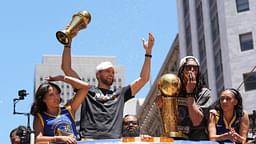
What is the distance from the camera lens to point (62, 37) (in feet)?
21.7

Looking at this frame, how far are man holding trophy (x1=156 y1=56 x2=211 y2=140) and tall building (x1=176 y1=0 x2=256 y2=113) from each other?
29.4 metres

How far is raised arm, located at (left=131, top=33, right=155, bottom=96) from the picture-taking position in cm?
729

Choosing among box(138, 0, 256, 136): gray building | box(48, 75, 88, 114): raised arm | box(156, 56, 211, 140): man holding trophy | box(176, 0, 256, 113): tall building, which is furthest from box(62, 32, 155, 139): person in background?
box(176, 0, 256, 113): tall building

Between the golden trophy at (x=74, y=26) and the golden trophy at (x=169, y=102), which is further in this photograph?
the golden trophy at (x=74, y=26)

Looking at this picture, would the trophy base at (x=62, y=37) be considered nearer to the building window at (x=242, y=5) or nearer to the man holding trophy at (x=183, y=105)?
the man holding trophy at (x=183, y=105)

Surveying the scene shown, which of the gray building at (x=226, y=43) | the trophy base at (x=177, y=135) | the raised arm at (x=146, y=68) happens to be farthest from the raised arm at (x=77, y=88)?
the gray building at (x=226, y=43)

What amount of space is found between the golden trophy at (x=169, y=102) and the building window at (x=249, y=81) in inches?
1219

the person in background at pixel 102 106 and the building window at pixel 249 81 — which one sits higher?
the building window at pixel 249 81

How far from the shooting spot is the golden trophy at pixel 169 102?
20.8 ft

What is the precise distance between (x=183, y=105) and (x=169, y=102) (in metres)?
0.18

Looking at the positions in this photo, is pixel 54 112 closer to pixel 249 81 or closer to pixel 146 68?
pixel 146 68

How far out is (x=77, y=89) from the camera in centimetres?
641

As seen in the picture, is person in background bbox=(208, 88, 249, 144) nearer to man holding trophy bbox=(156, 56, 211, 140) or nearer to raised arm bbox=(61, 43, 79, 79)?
man holding trophy bbox=(156, 56, 211, 140)

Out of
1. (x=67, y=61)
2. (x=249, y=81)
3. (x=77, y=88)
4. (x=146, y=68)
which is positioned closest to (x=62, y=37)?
(x=67, y=61)
